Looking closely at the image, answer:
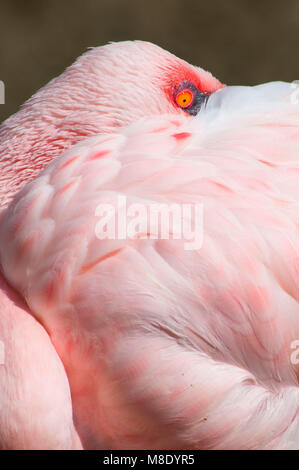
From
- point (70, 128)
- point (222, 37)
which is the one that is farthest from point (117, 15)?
point (70, 128)

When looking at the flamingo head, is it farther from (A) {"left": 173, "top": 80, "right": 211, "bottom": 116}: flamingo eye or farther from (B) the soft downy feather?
Result: (B) the soft downy feather

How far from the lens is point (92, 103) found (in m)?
1.54

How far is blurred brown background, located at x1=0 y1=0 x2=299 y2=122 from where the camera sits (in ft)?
10.7

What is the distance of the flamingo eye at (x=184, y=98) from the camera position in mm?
1613

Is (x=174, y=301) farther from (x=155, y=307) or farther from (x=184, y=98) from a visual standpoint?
(x=184, y=98)

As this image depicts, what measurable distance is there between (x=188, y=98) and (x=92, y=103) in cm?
26

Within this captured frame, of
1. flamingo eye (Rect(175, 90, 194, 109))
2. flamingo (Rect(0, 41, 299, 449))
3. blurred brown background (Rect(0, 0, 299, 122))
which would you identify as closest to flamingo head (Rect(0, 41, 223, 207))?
flamingo eye (Rect(175, 90, 194, 109))

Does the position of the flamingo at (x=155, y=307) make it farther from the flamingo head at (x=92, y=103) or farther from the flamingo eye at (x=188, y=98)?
the flamingo eye at (x=188, y=98)

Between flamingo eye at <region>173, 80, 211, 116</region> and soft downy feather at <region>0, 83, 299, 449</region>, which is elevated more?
flamingo eye at <region>173, 80, 211, 116</region>

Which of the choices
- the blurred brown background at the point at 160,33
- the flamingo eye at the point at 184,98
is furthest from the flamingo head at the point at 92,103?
the blurred brown background at the point at 160,33

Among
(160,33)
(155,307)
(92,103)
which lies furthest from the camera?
(160,33)

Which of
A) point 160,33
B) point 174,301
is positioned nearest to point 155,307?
point 174,301

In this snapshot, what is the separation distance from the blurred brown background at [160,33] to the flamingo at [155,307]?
6.98 ft

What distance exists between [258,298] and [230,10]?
253 cm
